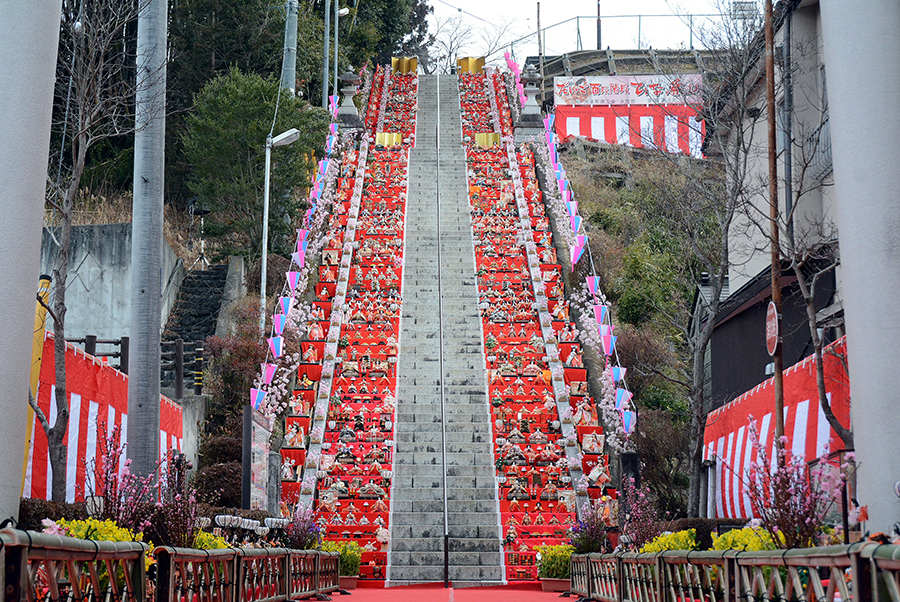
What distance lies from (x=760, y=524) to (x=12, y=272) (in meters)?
4.93

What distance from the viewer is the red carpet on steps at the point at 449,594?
39.3 feet

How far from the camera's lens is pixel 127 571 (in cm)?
529

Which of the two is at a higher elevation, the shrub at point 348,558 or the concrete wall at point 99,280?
the concrete wall at point 99,280

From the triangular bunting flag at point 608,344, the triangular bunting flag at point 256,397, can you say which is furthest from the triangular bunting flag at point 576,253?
the triangular bunting flag at point 256,397

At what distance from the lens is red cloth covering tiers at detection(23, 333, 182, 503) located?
1124cm

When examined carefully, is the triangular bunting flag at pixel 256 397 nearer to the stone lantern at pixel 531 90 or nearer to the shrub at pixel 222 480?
the shrub at pixel 222 480

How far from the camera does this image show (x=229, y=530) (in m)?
10.2

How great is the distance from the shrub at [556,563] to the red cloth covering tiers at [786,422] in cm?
266

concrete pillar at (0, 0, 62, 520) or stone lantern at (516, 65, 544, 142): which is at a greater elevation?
stone lantern at (516, 65, 544, 142)

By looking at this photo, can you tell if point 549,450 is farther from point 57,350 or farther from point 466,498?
point 57,350

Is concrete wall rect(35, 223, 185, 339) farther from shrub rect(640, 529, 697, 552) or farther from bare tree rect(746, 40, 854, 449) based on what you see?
shrub rect(640, 529, 697, 552)

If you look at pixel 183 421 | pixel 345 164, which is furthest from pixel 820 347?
pixel 345 164

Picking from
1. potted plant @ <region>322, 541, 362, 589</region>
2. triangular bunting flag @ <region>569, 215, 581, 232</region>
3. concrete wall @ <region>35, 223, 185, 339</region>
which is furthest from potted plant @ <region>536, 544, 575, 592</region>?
triangular bunting flag @ <region>569, 215, 581, 232</region>

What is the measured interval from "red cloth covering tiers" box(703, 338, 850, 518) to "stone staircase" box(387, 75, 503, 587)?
159 inches
